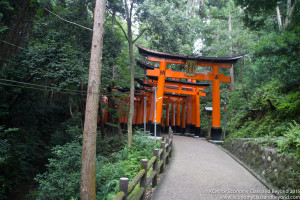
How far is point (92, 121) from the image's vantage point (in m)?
5.02

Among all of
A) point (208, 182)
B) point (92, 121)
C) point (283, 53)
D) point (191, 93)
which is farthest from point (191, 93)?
point (92, 121)

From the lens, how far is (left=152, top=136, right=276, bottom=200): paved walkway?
4.74m

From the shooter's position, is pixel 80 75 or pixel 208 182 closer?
pixel 208 182

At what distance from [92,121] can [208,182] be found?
3.46m

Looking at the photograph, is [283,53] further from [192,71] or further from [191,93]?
[191,93]

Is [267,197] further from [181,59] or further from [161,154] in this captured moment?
[181,59]

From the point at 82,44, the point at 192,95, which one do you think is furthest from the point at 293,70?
the point at 192,95

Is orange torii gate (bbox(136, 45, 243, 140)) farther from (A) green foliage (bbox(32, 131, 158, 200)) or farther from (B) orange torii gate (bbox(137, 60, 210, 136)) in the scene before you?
(A) green foliage (bbox(32, 131, 158, 200))

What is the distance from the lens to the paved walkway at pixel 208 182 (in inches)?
187

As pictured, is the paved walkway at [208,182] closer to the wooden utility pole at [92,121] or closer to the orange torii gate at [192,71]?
the wooden utility pole at [92,121]

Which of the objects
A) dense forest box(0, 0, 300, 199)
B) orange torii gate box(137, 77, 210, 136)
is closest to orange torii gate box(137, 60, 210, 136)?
orange torii gate box(137, 77, 210, 136)

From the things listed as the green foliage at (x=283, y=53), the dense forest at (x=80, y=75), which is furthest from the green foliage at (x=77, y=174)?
the green foliage at (x=283, y=53)

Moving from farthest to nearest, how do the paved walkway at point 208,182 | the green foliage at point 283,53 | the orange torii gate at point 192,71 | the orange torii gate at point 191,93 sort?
the orange torii gate at point 191,93 < the orange torii gate at point 192,71 < the green foliage at point 283,53 < the paved walkway at point 208,182

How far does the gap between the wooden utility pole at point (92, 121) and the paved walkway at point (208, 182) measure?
4.98ft
